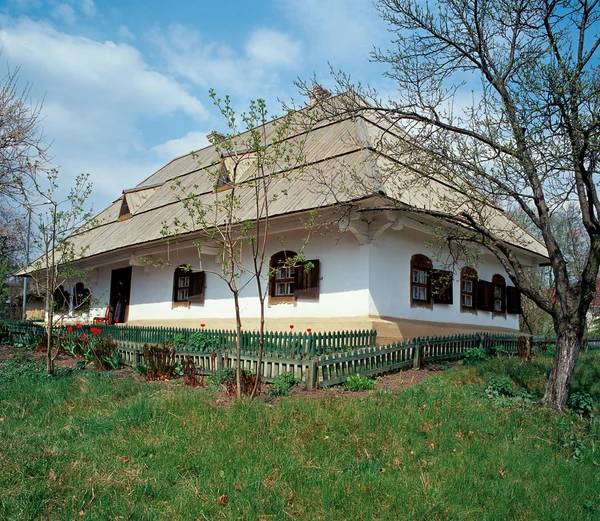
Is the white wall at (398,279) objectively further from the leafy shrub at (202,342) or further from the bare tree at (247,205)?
the leafy shrub at (202,342)

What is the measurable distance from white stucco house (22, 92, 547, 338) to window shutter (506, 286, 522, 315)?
0.12 ft

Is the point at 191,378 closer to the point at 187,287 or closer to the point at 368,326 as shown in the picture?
the point at 368,326

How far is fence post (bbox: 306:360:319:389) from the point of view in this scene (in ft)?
25.5

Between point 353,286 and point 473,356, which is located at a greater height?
point 353,286

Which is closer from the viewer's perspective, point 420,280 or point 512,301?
point 420,280

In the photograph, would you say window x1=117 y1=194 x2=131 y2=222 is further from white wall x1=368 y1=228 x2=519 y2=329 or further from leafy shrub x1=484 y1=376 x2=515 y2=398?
leafy shrub x1=484 y1=376 x2=515 y2=398

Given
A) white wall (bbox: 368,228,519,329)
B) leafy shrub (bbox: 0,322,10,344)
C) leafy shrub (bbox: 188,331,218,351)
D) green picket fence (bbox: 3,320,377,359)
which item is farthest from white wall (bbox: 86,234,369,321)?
leafy shrub (bbox: 0,322,10,344)

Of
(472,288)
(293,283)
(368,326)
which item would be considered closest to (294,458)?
(368,326)

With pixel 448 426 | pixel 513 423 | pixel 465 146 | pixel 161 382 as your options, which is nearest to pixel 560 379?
pixel 513 423

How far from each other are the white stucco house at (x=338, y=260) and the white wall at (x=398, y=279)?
0.08 ft

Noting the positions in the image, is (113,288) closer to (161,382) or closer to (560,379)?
(161,382)

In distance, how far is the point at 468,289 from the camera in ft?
49.8

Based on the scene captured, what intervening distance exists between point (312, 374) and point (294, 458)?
9.72 ft

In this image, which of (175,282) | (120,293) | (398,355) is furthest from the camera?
(120,293)
